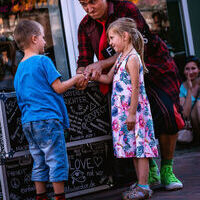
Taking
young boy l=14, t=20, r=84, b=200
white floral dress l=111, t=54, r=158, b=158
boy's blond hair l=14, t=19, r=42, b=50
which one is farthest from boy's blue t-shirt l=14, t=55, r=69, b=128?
white floral dress l=111, t=54, r=158, b=158

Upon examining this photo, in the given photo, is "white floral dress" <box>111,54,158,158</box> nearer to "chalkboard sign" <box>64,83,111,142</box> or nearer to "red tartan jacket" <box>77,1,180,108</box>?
"red tartan jacket" <box>77,1,180,108</box>

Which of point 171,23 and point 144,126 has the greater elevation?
point 171,23

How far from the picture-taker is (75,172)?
348 cm

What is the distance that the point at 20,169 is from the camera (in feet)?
10.9

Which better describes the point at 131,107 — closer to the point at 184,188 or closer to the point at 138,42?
the point at 138,42

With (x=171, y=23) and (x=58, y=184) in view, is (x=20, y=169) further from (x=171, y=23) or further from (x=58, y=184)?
(x=171, y=23)

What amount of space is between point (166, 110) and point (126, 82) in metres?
0.46

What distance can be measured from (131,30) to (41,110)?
1.00 metres

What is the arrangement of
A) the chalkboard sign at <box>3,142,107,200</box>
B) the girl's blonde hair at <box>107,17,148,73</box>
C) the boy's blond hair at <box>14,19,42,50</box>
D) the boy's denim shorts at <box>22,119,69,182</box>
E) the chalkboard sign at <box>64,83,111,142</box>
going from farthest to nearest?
the chalkboard sign at <box>64,83,111,142</box> < the chalkboard sign at <box>3,142,107,200</box> < the girl's blonde hair at <box>107,17,148,73</box> < the boy's blond hair at <box>14,19,42,50</box> < the boy's denim shorts at <box>22,119,69,182</box>

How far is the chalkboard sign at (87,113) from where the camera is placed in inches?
133

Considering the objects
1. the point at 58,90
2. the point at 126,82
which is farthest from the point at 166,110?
the point at 58,90

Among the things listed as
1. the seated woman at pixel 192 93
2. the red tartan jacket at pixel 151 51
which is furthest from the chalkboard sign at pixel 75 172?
the seated woman at pixel 192 93

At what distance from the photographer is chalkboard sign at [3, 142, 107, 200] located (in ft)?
10.7

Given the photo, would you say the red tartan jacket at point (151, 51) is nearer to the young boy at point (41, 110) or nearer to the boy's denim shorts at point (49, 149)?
the young boy at point (41, 110)
